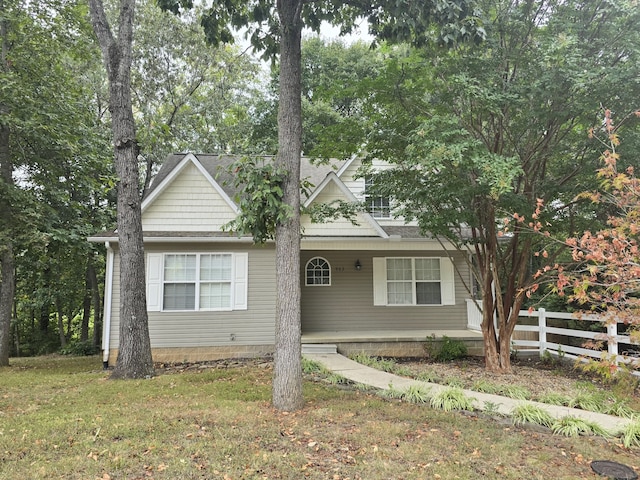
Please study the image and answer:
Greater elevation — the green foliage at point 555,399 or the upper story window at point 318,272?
the upper story window at point 318,272

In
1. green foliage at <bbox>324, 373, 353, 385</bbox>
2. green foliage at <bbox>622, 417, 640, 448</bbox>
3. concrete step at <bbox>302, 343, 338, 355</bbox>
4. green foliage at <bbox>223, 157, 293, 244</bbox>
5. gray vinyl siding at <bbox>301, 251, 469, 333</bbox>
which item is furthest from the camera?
gray vinyl siding at <bbox>301, 251, 469, 333</bbox>

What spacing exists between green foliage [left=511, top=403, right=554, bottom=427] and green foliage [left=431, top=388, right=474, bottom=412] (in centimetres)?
59

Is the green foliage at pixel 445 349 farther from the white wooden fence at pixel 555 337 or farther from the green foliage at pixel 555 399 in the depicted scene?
the green foliage at pixel 555 399

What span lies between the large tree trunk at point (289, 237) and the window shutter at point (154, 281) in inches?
214

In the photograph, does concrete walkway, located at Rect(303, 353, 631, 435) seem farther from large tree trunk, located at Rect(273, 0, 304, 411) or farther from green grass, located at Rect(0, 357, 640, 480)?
large tree trunk, located at Rect(273, 0, 304, 411)

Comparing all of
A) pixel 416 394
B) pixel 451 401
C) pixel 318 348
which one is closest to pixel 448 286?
pixel 318 348

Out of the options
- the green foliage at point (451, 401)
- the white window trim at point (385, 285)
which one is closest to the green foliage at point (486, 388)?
the green foliage at point (451, 401)

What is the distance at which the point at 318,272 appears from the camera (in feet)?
Result: 39.0

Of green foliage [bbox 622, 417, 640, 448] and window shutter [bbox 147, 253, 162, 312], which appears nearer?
green foliage [bbox 622, 417, 640, 448]

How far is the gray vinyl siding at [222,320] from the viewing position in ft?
32.7

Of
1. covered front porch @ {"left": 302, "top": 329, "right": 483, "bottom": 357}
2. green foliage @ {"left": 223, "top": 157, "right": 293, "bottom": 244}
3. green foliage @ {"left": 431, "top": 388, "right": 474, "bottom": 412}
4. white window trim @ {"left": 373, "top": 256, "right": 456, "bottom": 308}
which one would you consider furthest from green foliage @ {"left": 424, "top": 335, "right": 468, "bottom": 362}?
green foliage @ {"left": 223, "top": 157, "right": 293, "bottom": 244}

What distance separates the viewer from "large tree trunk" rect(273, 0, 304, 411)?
5.49 m

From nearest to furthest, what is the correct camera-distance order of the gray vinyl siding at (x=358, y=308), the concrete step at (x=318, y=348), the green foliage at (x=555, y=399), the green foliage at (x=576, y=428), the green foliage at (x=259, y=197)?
the green foliage at (x=576, y=428) → the green foliage at (x=259, y=197) → the green foliage at (x=555, y=399) → the concrete step at (x=318, y=348) → the gray vinyl siding at (x=358, y=308)

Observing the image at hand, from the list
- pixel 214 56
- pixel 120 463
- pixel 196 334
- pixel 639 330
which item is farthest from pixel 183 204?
pixel 214 56
